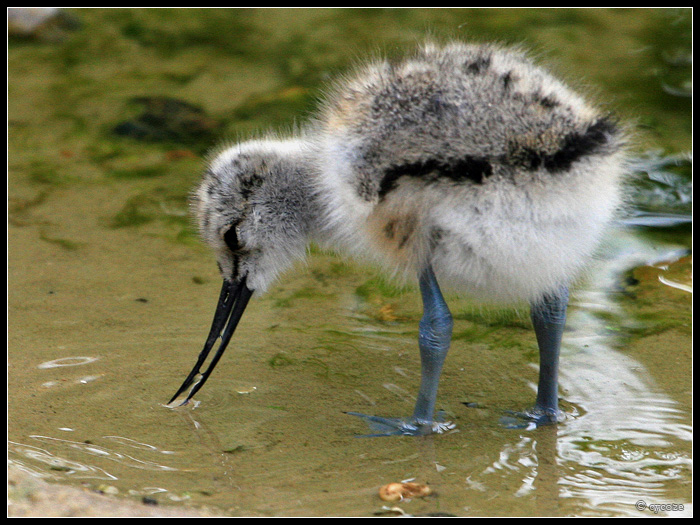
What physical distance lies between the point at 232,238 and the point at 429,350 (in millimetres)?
848

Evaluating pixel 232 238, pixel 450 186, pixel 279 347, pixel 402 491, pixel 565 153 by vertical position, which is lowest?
pixel 402 491

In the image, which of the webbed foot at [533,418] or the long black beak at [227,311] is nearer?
the webbed foot at [533,418]

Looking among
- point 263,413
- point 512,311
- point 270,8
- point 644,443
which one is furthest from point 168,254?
point 270,8

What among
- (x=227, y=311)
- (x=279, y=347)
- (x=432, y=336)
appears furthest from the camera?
(x=279, y=347)

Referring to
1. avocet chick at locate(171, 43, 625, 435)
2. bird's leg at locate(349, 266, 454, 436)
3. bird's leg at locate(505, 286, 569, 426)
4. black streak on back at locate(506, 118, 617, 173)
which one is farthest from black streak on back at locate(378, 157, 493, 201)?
bird's leg at locate(505, 286, 569, 426)

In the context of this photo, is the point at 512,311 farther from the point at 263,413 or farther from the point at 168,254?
the point at 168,254

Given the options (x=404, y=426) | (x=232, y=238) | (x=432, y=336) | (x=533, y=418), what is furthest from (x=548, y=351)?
(x=232, y=238)

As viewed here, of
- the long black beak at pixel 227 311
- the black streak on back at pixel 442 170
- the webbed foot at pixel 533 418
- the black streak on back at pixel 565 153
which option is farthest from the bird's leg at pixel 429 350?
the long black beak at pixel 227 311

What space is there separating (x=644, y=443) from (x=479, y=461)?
62 cm

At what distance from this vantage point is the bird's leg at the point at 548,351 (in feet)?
10.3

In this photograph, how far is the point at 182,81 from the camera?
20.5 feet

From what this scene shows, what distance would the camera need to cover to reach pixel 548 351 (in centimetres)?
318

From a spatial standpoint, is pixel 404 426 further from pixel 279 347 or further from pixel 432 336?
pixel 279 347

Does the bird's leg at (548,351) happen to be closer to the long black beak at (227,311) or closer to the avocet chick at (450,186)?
the avocet chick at (450,186)
